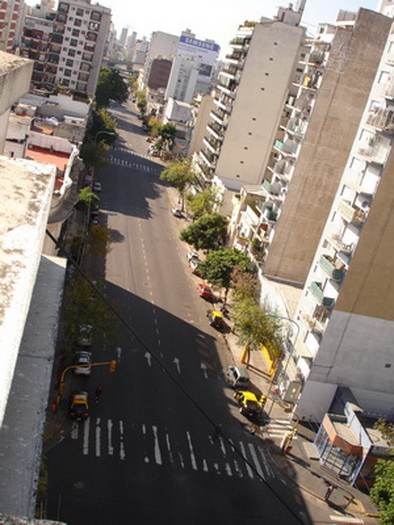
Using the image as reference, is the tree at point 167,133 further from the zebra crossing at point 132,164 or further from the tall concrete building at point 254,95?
the tall concrete building at point 254,95

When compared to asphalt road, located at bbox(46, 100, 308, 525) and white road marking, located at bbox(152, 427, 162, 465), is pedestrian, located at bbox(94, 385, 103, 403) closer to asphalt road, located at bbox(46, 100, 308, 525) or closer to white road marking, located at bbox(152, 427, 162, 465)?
asphalt road, located at bbox(46, 100, 308, 525)

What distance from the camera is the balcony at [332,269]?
108ft

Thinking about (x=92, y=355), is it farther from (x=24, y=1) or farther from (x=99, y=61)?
(x=24, y=1)

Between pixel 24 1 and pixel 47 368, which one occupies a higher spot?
A: pixel 24 1

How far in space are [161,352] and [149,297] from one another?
28.4 feet

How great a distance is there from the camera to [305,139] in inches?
1703

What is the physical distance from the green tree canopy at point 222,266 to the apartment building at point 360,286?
11256 millimetres

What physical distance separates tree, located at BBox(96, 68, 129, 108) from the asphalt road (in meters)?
77.5

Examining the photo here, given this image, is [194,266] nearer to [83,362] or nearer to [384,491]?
[83,362]

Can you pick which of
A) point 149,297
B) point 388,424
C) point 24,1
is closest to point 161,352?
point 149,297

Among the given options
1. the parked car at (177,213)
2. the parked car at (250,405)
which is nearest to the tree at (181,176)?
the parked car at (177,213)

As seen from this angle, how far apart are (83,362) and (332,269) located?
52.8ft

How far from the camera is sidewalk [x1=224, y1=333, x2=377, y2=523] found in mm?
29141

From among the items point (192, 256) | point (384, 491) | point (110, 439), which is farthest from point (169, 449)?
point (192, 256)
